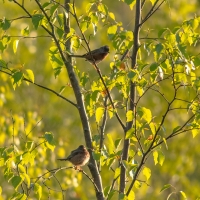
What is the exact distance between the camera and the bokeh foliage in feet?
14.3

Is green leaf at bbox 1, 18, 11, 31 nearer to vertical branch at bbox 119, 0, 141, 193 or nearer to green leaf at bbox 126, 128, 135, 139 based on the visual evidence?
vertical branch at bbox 119, 0, 141, 193

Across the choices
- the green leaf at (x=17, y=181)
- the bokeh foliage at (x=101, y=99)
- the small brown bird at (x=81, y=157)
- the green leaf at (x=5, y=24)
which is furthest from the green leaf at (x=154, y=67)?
the small brown bird at (x=81, y=157)

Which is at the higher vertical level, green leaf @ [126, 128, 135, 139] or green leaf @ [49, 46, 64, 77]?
green leaf @ [49, 46, 64, 77]

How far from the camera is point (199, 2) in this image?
1366cm

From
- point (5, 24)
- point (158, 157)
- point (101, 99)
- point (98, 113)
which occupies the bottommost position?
point (158, 157)

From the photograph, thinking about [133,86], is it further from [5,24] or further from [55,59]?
[5,24]

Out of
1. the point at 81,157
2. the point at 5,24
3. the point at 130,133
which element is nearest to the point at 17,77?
the point at 5,24

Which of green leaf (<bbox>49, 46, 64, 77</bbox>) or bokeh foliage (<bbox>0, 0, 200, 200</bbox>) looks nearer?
bokeh foliage (<bbox>0, 0, 200, 200</bbox>)

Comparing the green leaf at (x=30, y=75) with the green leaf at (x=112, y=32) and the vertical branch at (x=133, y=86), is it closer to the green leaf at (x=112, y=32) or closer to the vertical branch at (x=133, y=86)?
the green leaf at (x=112, y=32)

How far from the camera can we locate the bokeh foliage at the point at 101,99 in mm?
4371

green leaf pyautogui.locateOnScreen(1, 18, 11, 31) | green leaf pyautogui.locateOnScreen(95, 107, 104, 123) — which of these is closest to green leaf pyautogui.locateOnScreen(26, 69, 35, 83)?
green leaf pyautogui.locateOnScreen(1, 18, 11, 31)

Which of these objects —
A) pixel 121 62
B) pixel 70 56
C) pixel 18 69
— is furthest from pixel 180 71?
pixel 18 69

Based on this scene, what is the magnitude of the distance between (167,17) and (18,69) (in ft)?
30.2

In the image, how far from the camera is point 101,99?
25.1 ft
